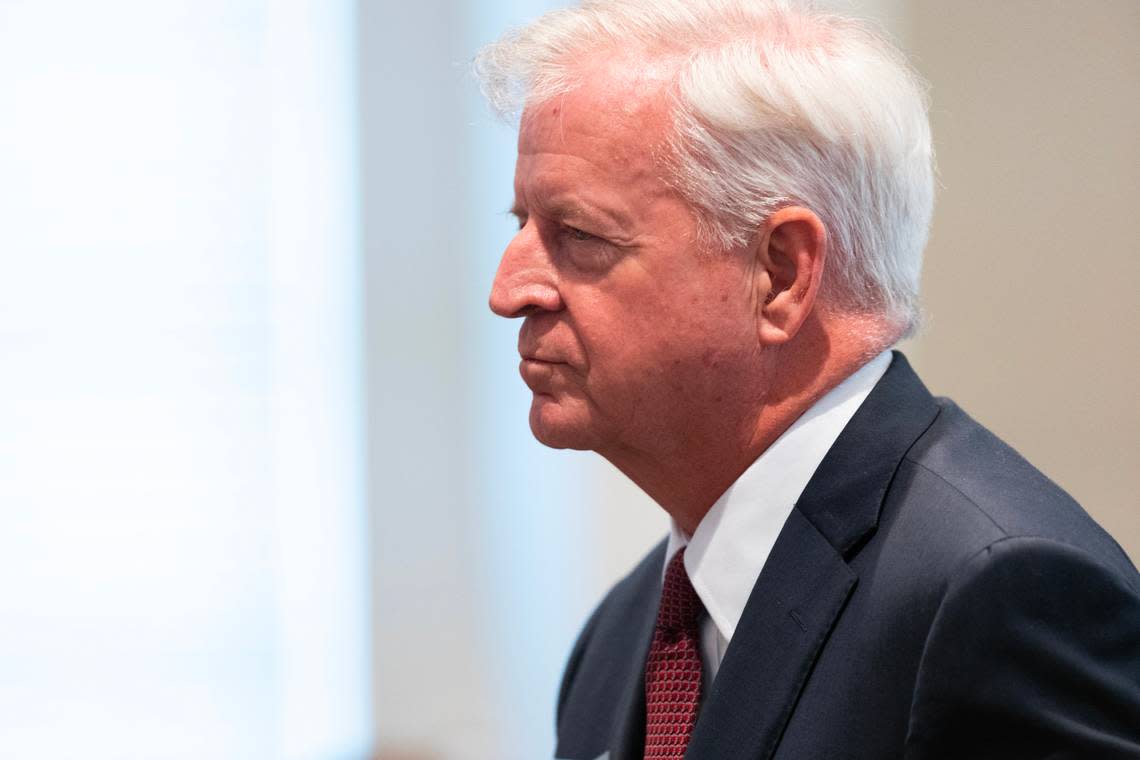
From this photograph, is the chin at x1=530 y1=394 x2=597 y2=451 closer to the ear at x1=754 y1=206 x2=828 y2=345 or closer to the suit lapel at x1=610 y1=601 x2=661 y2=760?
the ear at x1=754 y1=206 x2=828 y2=345

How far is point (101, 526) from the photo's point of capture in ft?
7.19

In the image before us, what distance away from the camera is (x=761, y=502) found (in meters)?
1.35

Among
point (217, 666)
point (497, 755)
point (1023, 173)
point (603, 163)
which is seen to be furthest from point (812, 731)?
point (497, 755)

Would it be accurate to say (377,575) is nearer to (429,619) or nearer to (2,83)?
(429,619)

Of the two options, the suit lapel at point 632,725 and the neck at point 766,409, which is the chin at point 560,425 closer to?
the neck at point 766,409

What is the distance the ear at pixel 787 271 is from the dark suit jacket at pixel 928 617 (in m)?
0.12

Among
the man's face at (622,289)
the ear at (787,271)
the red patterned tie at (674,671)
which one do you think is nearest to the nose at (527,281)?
the man's face at (622,289)

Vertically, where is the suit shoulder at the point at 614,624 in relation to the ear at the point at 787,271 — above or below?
below

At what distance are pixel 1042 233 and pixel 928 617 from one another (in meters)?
1.19

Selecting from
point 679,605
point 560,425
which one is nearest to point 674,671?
point 679,605

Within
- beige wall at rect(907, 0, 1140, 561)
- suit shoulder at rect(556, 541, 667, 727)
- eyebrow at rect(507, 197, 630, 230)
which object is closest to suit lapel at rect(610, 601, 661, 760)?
suit shoulder at rect(556, 541, 667, 727)

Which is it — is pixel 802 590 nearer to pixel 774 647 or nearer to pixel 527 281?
pixel 774 647

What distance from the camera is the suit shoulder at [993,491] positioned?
1.12m

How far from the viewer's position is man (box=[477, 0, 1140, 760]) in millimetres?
1208
